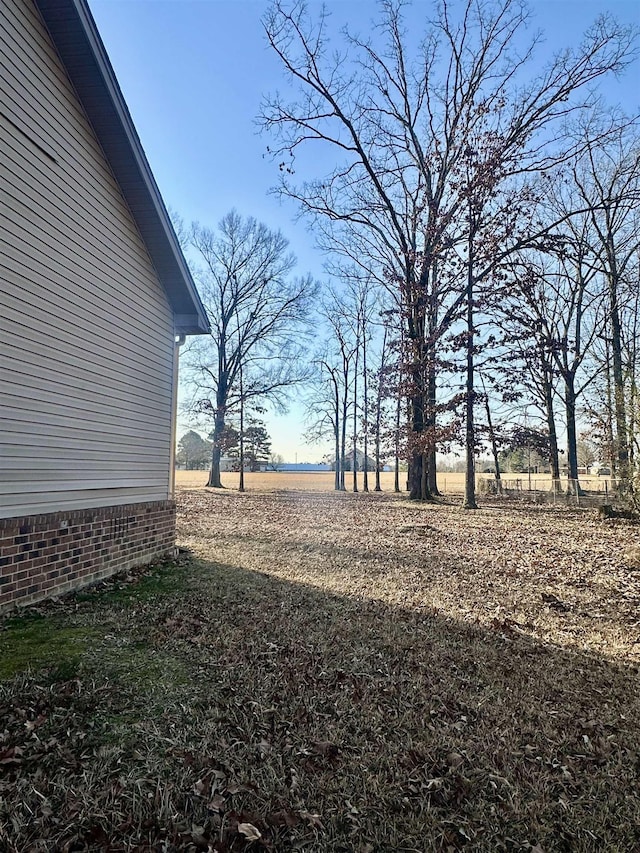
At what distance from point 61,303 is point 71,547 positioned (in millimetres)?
2548

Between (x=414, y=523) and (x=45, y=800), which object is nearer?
(x=45, y=800)

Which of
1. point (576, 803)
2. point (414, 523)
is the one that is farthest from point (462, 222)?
point (576, 803)

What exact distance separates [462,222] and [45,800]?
54.8 ft

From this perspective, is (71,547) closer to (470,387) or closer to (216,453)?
(470,387)

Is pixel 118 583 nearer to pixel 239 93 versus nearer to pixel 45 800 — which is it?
pixel 45 800

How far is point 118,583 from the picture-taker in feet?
18.9

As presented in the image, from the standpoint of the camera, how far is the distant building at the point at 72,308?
178 inches

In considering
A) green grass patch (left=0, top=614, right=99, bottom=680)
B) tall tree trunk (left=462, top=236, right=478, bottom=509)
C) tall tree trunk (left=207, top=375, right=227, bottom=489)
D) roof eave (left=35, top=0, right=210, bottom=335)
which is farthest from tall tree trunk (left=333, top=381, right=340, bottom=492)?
green grass patch (left=0, top=614, right=99, bottom=680)

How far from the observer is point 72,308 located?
5332 millimetres

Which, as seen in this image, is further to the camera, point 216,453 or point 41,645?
point 216,453

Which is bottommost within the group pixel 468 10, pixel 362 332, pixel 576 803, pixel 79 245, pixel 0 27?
pixel 576 803

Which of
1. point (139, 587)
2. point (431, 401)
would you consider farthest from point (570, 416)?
point (139, 587)

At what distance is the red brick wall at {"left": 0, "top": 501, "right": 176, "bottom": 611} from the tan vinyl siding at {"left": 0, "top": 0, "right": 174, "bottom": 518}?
15 centimetres

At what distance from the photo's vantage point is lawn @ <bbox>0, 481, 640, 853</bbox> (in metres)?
2.16
